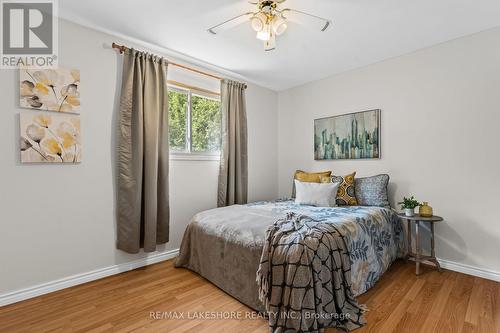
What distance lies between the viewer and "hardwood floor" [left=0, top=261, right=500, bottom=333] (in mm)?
1631

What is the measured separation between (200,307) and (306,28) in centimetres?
261

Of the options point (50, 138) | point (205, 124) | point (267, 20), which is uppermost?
point (267, 20)

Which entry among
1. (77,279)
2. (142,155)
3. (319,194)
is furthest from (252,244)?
(77,279)

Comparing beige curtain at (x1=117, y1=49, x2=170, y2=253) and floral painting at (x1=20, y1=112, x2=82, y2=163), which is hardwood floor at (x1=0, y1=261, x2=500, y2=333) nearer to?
beige curtain at (x1=117, y1=49, x2=170, y2=253)

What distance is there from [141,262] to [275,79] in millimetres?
3048

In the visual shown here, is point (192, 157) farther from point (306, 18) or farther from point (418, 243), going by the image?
point (418, 243)

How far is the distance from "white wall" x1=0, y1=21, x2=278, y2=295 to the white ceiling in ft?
1.18

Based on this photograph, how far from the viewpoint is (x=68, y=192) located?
2.19m

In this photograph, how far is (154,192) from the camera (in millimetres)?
2562

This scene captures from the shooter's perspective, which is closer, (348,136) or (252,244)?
(252,244)

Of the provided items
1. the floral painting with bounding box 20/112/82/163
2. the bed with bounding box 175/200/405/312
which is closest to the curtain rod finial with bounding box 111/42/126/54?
the floral painting with bounding box 20/112/82/163

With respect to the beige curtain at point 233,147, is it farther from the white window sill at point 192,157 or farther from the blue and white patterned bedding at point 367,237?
the blue and white patterned bedding at point 367,237

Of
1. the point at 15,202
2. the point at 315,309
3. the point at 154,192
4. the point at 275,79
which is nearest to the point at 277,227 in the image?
the point at 315,309

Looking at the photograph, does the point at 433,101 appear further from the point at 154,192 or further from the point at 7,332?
the point at 7,332
